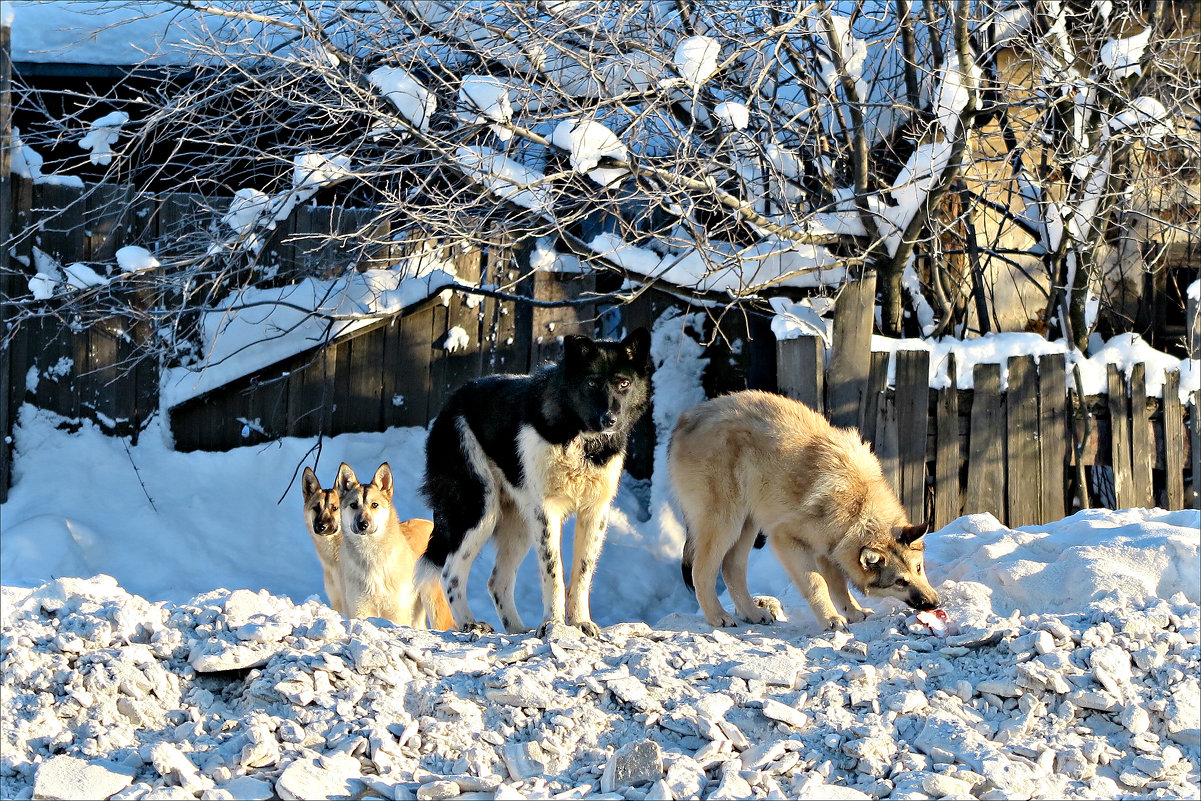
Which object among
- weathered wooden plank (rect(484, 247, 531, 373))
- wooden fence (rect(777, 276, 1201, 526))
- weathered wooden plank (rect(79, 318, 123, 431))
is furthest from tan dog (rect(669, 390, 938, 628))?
weathered wooden plank (rect(79, 318, 123, 431))

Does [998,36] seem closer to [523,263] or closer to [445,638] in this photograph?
[523,263]

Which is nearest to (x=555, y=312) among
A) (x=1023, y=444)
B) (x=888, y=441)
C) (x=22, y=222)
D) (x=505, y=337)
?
(x=505, y=337)

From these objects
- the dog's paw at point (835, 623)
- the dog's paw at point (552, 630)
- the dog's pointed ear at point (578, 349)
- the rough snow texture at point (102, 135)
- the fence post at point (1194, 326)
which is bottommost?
the dog's paw at point (835, 623)

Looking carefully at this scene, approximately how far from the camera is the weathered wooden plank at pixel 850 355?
8.80 metres

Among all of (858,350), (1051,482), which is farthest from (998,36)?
(1051,482)

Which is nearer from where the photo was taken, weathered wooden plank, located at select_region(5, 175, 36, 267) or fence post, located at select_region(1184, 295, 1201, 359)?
fence post, located at select_region(1184, 295, 1201, 359)

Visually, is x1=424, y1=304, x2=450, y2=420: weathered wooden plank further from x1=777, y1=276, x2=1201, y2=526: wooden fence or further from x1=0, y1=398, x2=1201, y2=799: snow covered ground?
x1=0, y1=398, x2=1201, y2=799: snow covered ground

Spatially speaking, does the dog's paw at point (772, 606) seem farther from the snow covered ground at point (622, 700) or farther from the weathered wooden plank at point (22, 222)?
the weathered wooden plank at point (22, 222)

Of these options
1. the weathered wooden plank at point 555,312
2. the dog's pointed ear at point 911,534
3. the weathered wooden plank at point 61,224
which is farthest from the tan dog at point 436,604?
the weathered wooden plank at point 61,224

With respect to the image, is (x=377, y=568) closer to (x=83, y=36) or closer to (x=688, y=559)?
(x=688, y=559)

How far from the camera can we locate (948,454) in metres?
8.83

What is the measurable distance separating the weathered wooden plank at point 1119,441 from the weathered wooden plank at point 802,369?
2355mm

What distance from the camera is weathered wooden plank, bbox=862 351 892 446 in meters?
8.79

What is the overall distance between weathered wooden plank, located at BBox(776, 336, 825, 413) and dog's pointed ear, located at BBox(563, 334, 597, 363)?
106 inches
